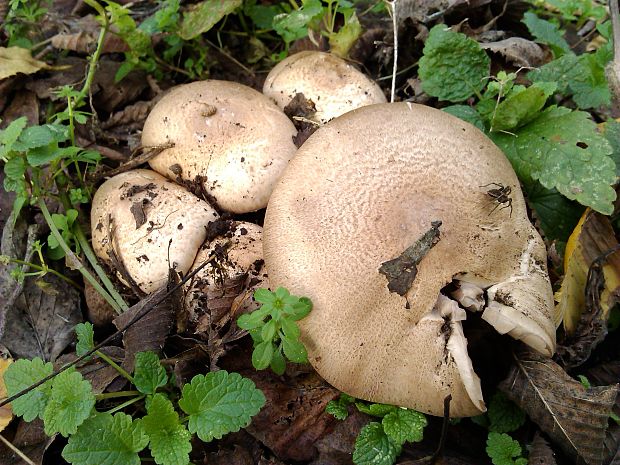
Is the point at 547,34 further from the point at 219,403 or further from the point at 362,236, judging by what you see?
the point at 219,403

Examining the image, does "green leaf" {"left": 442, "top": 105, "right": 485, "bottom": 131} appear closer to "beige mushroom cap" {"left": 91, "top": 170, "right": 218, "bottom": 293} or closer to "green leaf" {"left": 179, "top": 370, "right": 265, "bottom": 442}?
"beige mushroom cap" {"left": 91, "top": 170, "right": 218, "bottom": 293}

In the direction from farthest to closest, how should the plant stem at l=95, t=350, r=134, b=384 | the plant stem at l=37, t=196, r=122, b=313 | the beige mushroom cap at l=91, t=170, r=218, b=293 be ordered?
1. the plant stem at l=37, t=196, r=122, b=313
2. the beige mushroom cap at l=91, t=170, r=218, b=293
3. the plant stem at l=95, t=350, r=134, b=384

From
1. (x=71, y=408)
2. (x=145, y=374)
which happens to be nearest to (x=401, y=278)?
(x=145, y=374)

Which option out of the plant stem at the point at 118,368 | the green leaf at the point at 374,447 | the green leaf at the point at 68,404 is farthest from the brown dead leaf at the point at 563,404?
the green leaf at the point at 68,404

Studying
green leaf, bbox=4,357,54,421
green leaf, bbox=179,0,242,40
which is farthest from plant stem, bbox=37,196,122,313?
green leaf, bbox=179,0,242,40

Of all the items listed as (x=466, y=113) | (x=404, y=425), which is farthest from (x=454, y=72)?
(x=404, y=425)

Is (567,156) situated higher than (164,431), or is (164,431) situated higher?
(567,156)

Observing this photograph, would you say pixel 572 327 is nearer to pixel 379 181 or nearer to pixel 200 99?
pixel 379 181
